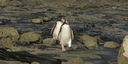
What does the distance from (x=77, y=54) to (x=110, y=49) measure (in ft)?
5.44

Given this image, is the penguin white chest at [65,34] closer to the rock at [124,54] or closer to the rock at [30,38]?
the rock at [30,38]

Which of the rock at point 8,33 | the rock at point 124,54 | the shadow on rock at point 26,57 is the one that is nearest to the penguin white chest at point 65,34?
the shadow on rock at point 26,57

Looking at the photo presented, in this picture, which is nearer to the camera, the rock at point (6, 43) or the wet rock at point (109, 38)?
the rock at point (6, 43)

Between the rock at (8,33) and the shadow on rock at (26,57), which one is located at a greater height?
the rock at (8,33)

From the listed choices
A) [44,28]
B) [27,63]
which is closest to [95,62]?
[27,63]

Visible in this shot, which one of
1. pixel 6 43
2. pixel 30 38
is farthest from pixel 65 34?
pixel 6 43

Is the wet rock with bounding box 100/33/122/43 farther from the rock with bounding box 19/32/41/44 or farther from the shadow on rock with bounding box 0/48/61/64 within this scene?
the shadow on rock with bounding box 0/48/61/64

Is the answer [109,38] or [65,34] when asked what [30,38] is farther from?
[109,38]

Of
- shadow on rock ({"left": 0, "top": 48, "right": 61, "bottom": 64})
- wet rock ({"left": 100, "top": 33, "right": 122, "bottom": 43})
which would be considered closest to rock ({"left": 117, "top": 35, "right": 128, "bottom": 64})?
shadow on rock ({"left": 0, "top": 48, "right": 61, "bottom": 64})

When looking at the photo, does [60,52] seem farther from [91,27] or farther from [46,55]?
[91,27]

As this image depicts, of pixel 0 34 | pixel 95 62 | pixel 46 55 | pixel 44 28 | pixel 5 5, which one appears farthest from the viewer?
pixel 5 5

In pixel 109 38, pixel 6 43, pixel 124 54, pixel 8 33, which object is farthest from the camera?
pixel 109 38

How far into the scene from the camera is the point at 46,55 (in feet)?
24.1

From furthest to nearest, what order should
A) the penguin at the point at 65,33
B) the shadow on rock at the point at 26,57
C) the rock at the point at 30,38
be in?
1. the rock at the point at 30,38
2. the penguin at the point at 65,33
3. the shadow on rock at the point at 26,57
